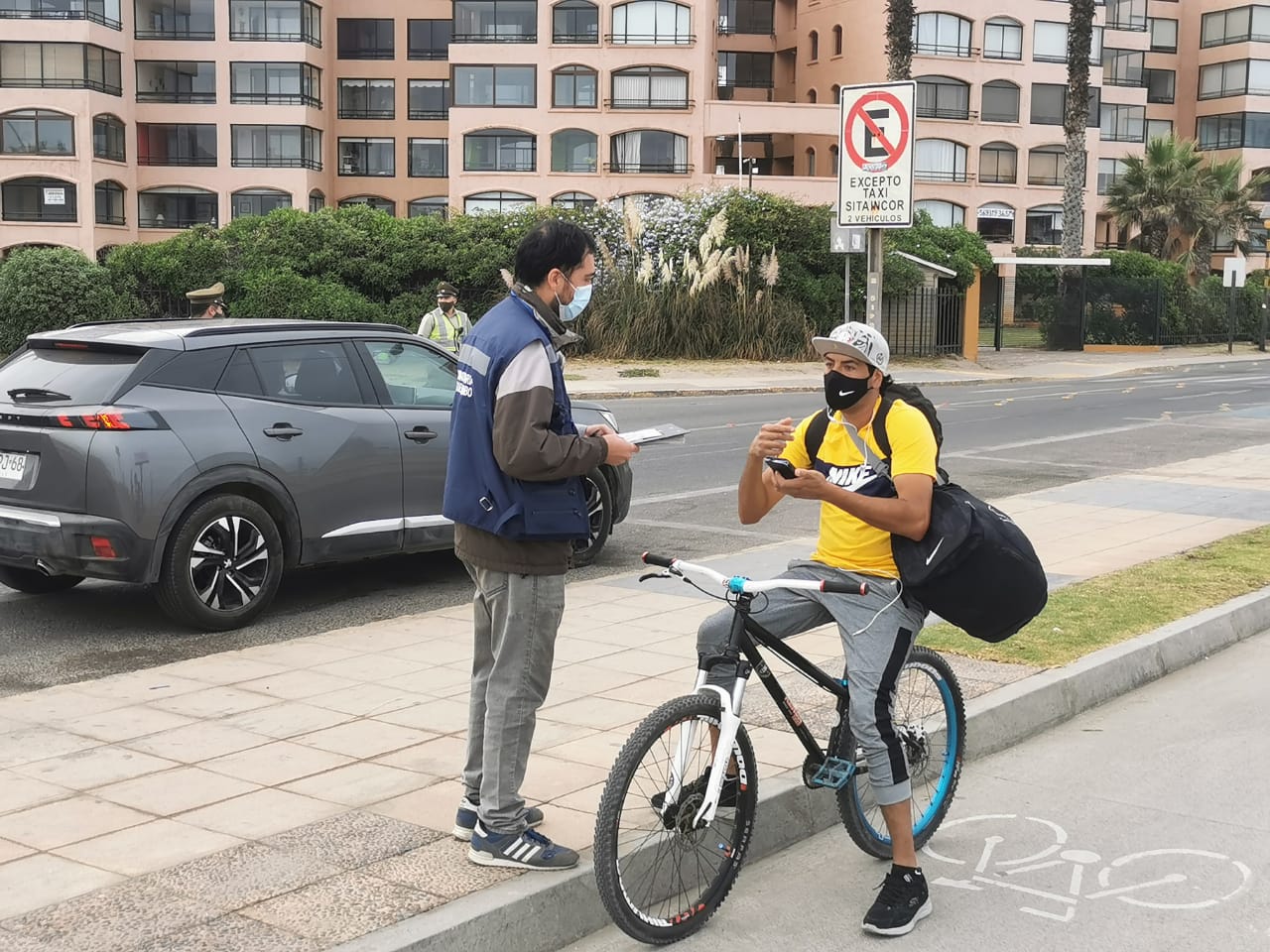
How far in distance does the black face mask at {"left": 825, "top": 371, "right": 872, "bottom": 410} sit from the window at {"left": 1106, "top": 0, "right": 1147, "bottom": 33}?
263 feet

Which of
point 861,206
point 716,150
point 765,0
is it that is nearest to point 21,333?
point 861,206

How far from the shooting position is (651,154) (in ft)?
203

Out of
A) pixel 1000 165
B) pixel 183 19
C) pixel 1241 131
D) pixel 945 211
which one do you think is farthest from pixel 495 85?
pixel 1241 131

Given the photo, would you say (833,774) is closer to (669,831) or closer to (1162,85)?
(669,831)

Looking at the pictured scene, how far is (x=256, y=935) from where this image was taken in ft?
13.2

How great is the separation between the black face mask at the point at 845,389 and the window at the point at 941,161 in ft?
213

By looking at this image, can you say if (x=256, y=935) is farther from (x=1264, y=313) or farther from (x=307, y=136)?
(x=307, y=136)

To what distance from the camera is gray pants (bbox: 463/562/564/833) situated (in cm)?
450

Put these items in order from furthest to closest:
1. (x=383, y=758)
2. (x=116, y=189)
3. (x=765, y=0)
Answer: (x=765, y=0) < (x=116, y=189) < (x=383, y=758)

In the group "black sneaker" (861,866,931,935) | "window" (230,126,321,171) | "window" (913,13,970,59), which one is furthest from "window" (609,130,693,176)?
"black sneaker" (861,866,931,935)

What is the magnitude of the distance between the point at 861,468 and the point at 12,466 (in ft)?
17.6

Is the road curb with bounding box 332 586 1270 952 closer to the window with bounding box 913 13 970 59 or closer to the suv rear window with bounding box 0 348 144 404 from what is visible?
the suv rear window with bounding box 0 348 144 404

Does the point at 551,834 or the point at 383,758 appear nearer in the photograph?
the point at 551,834

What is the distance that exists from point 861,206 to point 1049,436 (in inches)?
481
